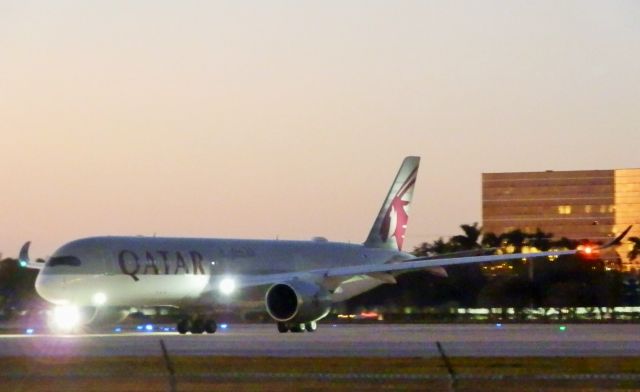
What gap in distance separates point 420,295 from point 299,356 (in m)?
35.0

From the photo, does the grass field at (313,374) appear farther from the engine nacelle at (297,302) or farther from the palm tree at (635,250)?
the palm tree at (635,250)

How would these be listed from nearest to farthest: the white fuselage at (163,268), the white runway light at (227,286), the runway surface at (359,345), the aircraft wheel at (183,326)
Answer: the runway surface at (359,345), the white fuselage at (163,268), the aircraft wheel at (183,326), the white runway light at (227,286)

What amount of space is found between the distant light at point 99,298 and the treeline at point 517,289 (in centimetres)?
1819

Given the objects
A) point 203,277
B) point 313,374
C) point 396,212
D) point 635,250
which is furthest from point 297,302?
point 635,250

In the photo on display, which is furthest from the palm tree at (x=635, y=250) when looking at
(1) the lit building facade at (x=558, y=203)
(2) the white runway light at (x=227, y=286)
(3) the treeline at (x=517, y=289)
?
(2) the white runway light at (x=227, y=286)

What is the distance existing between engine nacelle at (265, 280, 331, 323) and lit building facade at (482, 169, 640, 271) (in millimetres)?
92616

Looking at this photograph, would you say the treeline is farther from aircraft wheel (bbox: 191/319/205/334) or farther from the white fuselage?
aircraft wheel (bbox: 191/319/205/334)

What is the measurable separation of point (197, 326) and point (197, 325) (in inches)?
1.7

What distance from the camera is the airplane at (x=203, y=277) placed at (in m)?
45.3

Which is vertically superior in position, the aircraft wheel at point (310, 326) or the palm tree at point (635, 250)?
the palm tree at point (635, 250)

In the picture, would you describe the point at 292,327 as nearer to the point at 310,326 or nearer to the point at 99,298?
the point at 310,326

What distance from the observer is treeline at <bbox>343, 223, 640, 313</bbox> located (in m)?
64.0

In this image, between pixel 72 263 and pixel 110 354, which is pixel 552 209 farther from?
pixel 110 354

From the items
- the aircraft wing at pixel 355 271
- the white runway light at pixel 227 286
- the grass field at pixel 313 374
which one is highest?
the aircraft wing at pixel 355 271
